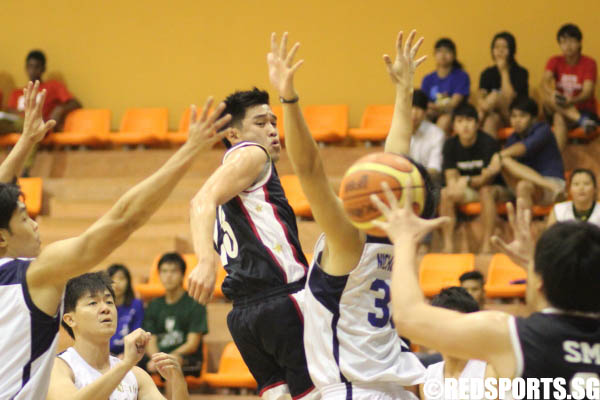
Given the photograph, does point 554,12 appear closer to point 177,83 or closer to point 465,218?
point 465,218

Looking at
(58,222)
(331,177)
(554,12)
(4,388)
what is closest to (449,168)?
(331,177)

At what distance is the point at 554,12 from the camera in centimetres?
1118

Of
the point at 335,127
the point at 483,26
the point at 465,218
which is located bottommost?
the point at 465,218

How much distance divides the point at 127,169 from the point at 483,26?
4838mm

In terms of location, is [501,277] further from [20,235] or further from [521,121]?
[20,235]

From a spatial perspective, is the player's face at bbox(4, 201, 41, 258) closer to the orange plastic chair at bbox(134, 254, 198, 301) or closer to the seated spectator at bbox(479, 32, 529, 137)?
the orange plastic chair at bbox(134, 254, 198, 301)

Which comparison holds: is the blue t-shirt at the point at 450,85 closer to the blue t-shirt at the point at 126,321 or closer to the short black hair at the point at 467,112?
the short black hair at the point at 467,112

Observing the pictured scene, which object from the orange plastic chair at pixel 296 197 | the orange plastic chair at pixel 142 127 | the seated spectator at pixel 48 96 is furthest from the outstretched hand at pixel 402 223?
the seated spectator at pixel 48 96

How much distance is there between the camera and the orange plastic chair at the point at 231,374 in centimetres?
792

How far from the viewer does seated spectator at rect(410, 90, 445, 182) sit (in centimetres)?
952

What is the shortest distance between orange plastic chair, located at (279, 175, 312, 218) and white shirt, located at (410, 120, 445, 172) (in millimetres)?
1232

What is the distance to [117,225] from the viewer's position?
11.3ft

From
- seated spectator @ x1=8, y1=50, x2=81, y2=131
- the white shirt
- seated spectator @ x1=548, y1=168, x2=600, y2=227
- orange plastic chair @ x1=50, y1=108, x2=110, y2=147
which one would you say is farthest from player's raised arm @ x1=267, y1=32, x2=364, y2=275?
seated spectator @ x1=8, y1=50, x2=81, y2=131

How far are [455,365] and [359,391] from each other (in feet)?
2.95
